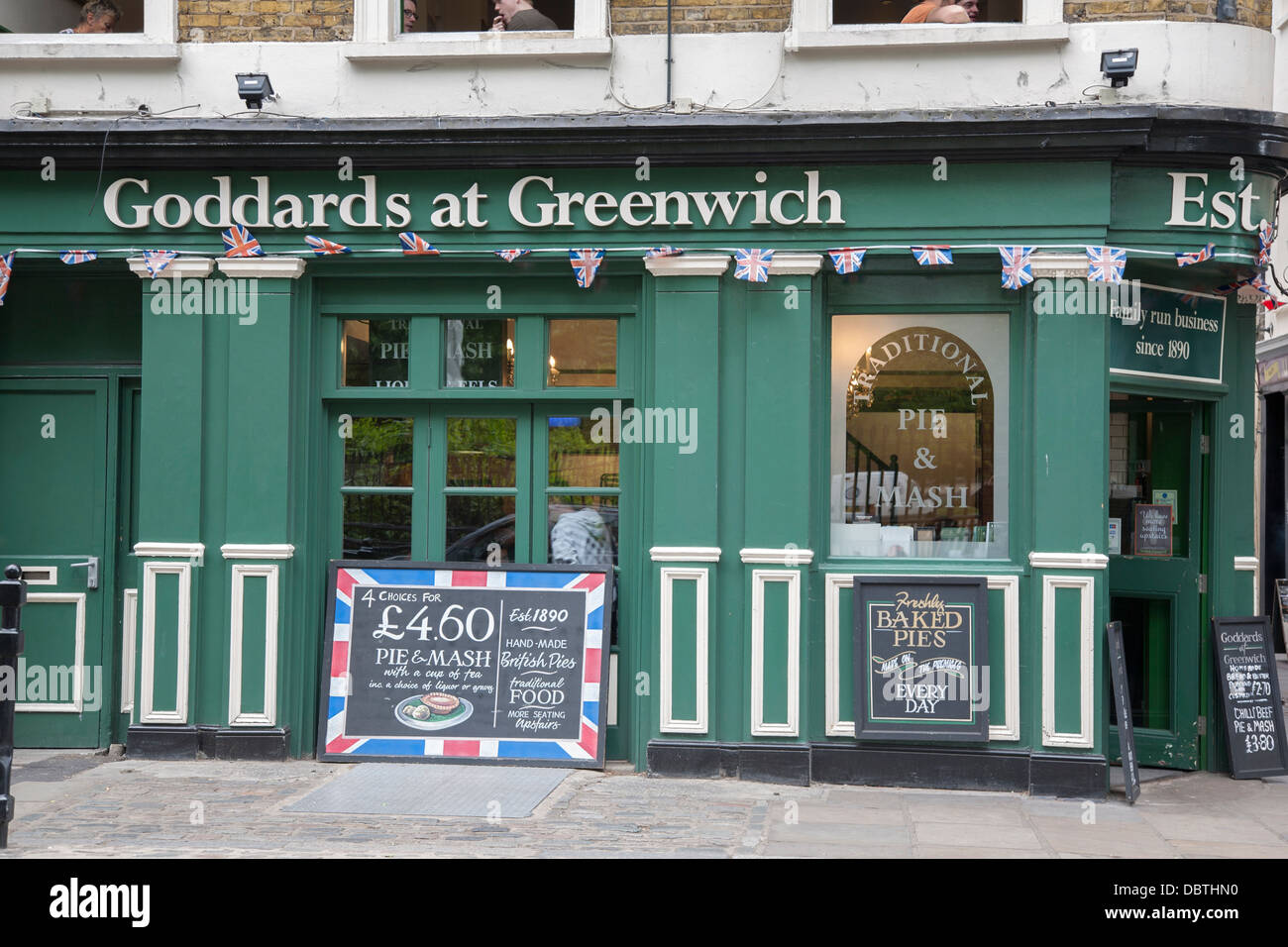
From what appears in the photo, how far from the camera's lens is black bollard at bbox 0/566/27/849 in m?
5.46

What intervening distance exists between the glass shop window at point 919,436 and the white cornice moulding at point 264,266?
3.49 m

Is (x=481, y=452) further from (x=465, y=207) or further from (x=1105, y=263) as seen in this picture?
(x=1105, y=263)

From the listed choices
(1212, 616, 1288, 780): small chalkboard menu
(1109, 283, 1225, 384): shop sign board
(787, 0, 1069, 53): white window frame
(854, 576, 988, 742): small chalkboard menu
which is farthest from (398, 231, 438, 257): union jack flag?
(1212, 616, 1288, 780): small chalkboard menu

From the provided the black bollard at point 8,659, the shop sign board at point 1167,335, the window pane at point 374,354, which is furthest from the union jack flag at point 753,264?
the black bollard at point 8,659

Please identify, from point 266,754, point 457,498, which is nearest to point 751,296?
point 457,498

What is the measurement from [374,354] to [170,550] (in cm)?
181

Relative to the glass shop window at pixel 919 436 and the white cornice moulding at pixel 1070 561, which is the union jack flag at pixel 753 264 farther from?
the white cornice moulding at pixel 1070 561

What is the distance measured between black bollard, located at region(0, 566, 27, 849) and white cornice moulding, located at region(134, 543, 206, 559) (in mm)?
2215

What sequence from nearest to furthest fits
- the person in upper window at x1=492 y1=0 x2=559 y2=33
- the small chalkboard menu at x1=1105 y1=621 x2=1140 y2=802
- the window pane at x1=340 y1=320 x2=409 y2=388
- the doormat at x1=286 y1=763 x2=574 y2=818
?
the doormat at x1=286 y1=763 x2=574 y2=818 → the small chalkboard menu at x1=1105 y1=621 x2=1140 y2=802 → the person in upper window at x1=492 y1=0 x2=559 y2=33 → the window pane at x1=340 y1=320 x2=409 y2=388

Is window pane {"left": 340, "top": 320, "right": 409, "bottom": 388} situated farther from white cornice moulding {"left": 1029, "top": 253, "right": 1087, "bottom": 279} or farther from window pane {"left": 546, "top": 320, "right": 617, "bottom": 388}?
white cornice moulding {"left": 1029, "top": 253, "right": 1087, "bottom": 279}

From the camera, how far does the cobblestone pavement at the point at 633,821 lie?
236 inches

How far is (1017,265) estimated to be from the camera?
24.1 ft

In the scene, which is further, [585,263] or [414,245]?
[414,245]

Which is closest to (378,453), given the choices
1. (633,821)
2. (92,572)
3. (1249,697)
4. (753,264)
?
(92,572)
